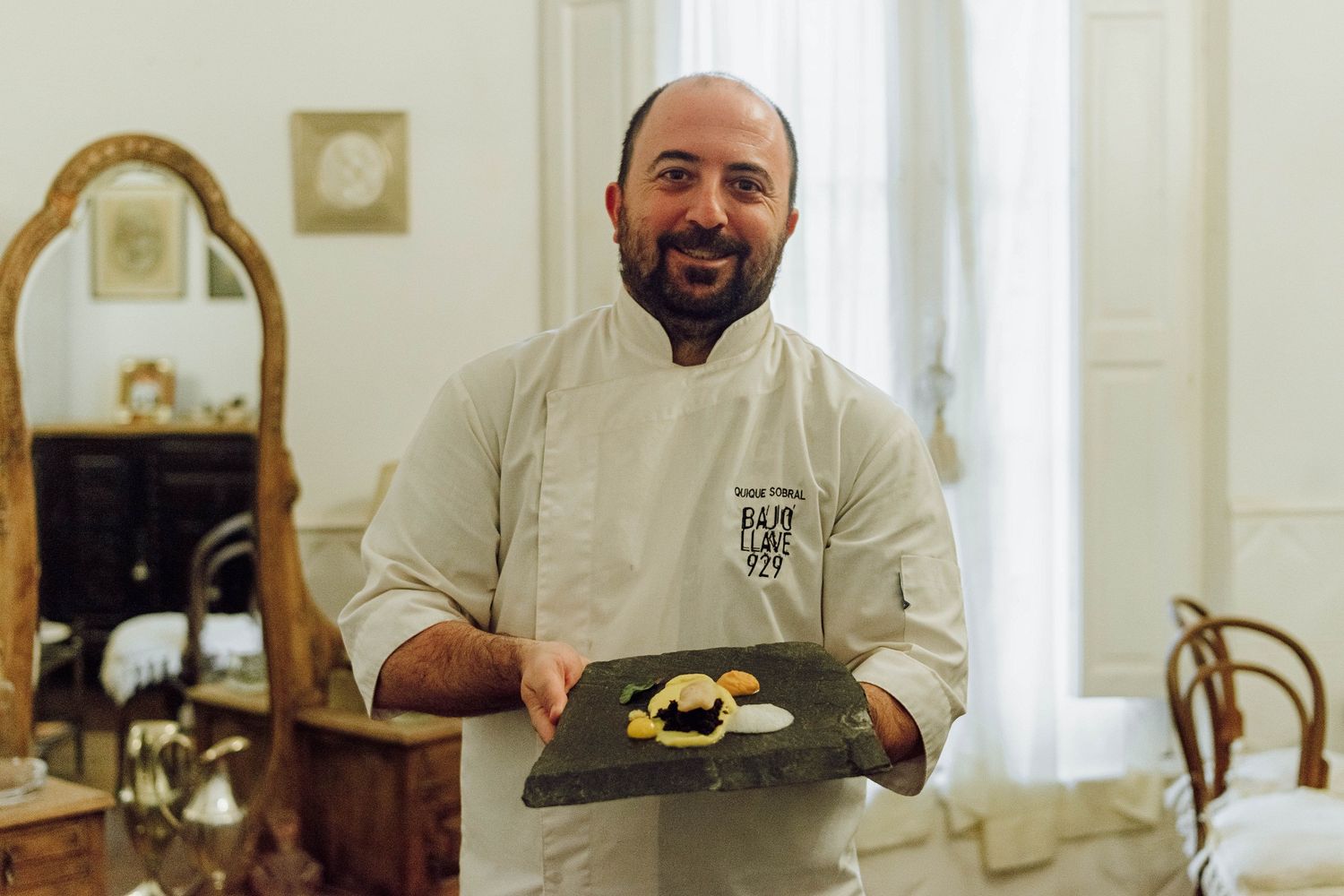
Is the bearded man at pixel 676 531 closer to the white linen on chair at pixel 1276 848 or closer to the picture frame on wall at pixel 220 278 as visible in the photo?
the white linen on chair at pixel 1276 848

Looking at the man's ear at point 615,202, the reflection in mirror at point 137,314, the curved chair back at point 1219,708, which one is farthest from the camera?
the curved chair back at point 1219,708

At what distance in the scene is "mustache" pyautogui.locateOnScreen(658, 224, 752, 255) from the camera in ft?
5.04

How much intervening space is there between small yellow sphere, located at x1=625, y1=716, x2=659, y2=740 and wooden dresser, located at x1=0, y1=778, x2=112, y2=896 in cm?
171

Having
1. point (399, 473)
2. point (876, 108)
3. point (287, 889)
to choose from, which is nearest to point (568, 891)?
A: point (399, 473)

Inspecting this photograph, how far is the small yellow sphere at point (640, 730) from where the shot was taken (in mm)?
1227

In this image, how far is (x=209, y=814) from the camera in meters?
2.86

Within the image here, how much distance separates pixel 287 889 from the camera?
9.68 feet

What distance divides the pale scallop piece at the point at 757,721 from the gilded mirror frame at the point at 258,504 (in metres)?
2.14

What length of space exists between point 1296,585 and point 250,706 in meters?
2.81

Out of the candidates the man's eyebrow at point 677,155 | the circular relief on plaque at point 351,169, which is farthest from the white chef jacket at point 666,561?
the circular relief on plaque at point 351,169

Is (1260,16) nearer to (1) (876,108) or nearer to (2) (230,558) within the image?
(1) (876,108)

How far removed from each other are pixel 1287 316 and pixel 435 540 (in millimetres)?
2901

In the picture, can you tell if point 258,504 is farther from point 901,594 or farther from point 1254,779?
point 1254,779

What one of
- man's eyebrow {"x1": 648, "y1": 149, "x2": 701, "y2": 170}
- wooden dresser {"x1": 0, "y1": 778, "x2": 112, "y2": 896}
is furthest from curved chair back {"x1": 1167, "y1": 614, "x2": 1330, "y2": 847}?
wooden dresser {"x1": 0, "y1": 778, "x2": 112, "y2": 896}
